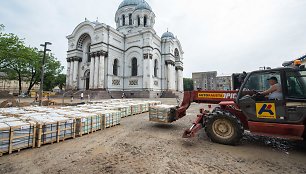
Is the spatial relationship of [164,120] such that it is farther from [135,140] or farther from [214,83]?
[214,83]

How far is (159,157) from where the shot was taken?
3.95 metres

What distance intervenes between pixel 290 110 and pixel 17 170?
23.9ft

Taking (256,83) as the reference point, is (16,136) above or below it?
below

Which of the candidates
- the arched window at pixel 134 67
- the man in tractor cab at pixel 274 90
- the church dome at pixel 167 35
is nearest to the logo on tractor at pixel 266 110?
the man in tractor cab at pixel 274 90

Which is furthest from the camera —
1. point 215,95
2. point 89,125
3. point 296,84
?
point 89,125

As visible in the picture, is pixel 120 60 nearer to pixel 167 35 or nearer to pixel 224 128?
pixel 167 35

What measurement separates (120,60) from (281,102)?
1293 inches

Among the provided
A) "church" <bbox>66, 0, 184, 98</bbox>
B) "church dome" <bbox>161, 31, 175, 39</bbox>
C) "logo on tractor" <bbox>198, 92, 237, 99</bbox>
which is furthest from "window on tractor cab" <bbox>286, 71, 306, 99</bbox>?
"church dome" <bbox>161, 31, 175, 39</bbox>

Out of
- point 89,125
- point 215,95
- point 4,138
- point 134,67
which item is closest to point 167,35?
point 134,67

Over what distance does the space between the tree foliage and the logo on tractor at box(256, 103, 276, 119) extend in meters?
32.9

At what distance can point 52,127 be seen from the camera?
5.01 metres

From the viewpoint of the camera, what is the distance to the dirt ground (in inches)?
132

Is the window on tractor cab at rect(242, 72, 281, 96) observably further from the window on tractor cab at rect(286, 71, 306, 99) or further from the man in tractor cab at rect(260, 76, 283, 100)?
the window on tractor cab at rect(286, 71, 306, 99)

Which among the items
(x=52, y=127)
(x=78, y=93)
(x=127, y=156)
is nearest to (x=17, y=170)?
(x=52, y=127)
